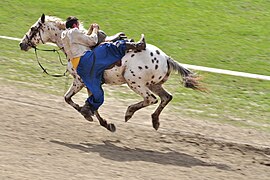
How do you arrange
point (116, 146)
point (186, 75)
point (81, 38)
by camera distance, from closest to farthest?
point (116, 146)
point (81, 38)
point (186, 75)

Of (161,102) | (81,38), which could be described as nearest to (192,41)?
(161,102)

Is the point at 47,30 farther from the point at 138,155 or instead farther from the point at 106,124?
the point at 138,155

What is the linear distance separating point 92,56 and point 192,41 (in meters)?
6.70

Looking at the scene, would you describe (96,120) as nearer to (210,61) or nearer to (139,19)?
(210,61)

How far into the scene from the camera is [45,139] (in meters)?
10.3

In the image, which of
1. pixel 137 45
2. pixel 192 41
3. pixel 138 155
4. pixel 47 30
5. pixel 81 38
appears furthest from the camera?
pixel 192 41

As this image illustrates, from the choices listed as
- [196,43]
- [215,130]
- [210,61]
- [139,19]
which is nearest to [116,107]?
[215,130]

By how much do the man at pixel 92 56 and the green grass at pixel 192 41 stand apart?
219 cm

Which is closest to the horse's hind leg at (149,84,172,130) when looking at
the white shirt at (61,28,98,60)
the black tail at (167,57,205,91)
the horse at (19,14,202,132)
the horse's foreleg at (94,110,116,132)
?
the horse at (19,14,202,132)

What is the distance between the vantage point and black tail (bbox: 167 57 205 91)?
10773mm

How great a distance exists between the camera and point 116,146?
33.9 feet

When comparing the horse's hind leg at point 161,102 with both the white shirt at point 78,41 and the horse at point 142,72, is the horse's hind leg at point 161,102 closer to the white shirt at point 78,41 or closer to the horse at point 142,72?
the horse at point 142,72

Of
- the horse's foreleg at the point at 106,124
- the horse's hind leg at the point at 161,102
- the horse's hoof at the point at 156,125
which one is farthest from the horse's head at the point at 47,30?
the horse's hoof at the point at 156,125

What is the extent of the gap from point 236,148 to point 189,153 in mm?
807
